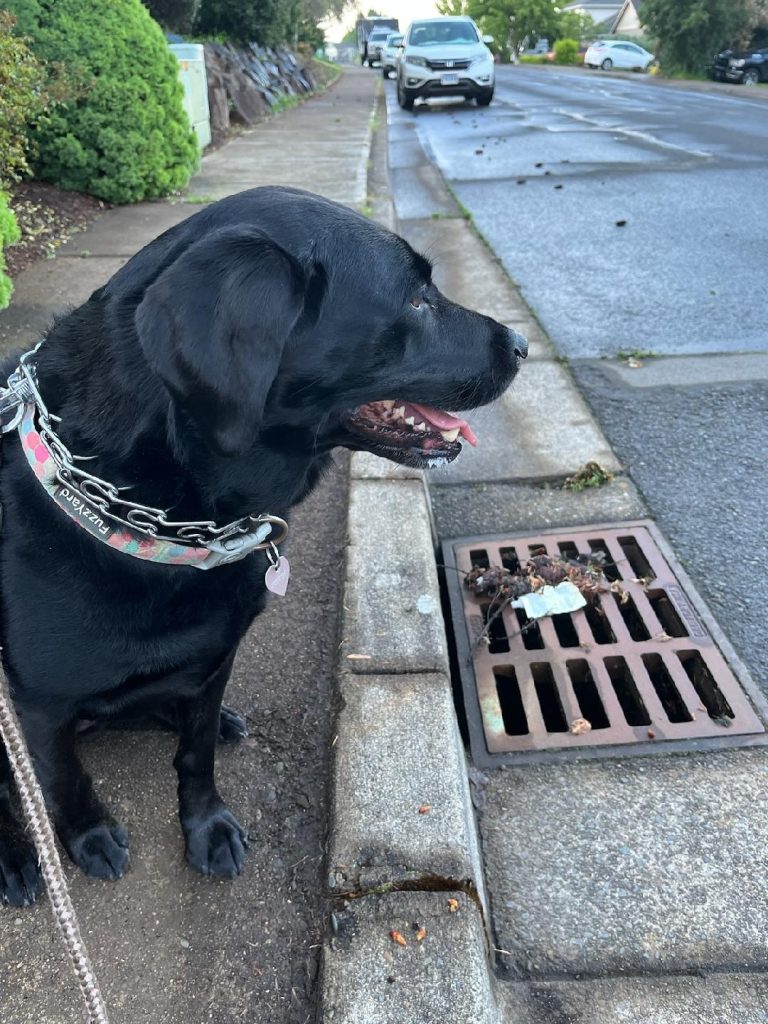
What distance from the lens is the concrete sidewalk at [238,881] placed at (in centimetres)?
153

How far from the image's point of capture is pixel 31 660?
1.52 m

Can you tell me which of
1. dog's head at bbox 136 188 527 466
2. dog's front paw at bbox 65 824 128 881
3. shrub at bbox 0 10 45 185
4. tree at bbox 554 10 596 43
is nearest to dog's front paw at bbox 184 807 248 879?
dog's front paw at bbox 65 824 128 881

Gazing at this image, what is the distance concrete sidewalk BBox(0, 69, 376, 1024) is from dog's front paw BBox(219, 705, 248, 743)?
28mm

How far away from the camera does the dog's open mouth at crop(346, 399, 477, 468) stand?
5.97ft

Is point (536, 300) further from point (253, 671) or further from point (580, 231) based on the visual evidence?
point (253, 671)

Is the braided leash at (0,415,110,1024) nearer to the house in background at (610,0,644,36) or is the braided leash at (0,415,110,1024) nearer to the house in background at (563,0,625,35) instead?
the house in background at (610,0,644,36)

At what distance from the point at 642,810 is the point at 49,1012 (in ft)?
4.41

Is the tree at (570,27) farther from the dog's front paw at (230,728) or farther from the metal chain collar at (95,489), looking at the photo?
the metal chain collar at (95,489)

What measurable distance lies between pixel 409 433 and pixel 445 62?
736 inches

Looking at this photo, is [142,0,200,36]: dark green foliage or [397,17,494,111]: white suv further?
[397,17,494,111]: white suv

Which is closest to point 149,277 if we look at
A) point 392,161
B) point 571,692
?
point 571,692

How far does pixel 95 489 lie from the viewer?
144 cm

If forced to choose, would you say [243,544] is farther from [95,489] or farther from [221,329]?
[221,329]

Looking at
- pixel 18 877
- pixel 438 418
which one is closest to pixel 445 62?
pixel 438 418
